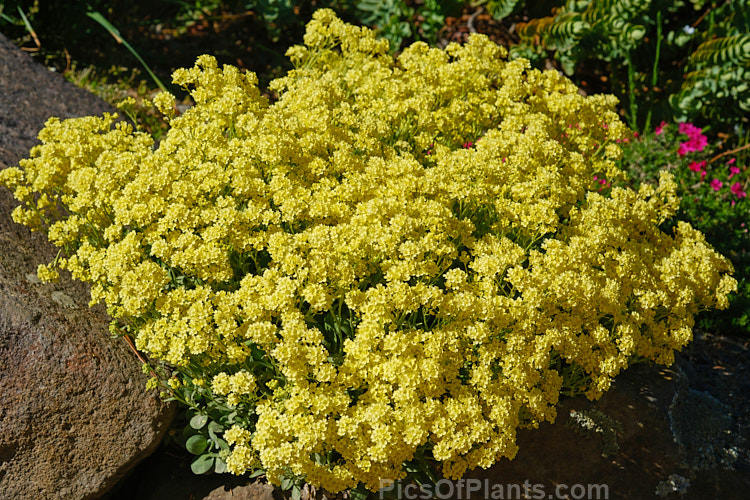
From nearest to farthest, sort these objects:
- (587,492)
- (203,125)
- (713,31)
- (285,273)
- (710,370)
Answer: (285,273) → (203,125) → (587,492) → (710,370) → (713,31)

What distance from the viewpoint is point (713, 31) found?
6023 mm

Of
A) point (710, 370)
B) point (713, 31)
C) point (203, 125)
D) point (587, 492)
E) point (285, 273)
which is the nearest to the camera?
point (285, 273)

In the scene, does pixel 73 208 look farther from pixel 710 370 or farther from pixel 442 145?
pixel 710 370

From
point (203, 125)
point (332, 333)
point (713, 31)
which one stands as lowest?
point (332, 333)

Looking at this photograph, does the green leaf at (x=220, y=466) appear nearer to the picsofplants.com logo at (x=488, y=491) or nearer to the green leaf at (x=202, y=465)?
the green leaf at (x=202, y=465)

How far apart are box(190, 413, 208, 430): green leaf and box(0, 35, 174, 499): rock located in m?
0.17

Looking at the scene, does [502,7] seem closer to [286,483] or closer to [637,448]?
[637,448]

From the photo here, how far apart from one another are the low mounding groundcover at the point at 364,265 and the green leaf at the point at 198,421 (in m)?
0.03

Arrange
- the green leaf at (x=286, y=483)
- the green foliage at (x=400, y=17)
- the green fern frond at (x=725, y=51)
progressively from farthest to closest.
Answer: the green foliage at (x=400, y=17) < the green fern frond at (x=725, y=51) < the green leaf at (x=286, y=483)

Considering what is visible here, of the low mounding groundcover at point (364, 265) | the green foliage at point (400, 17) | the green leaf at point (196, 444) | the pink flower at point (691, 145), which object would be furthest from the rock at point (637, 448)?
the green foliage at point (400, 17)

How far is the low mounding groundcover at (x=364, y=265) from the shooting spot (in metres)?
2.52

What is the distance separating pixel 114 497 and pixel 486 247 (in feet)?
7.61

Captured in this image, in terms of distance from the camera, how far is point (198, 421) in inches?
121

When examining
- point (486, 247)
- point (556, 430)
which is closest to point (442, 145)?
point (486, 247)
